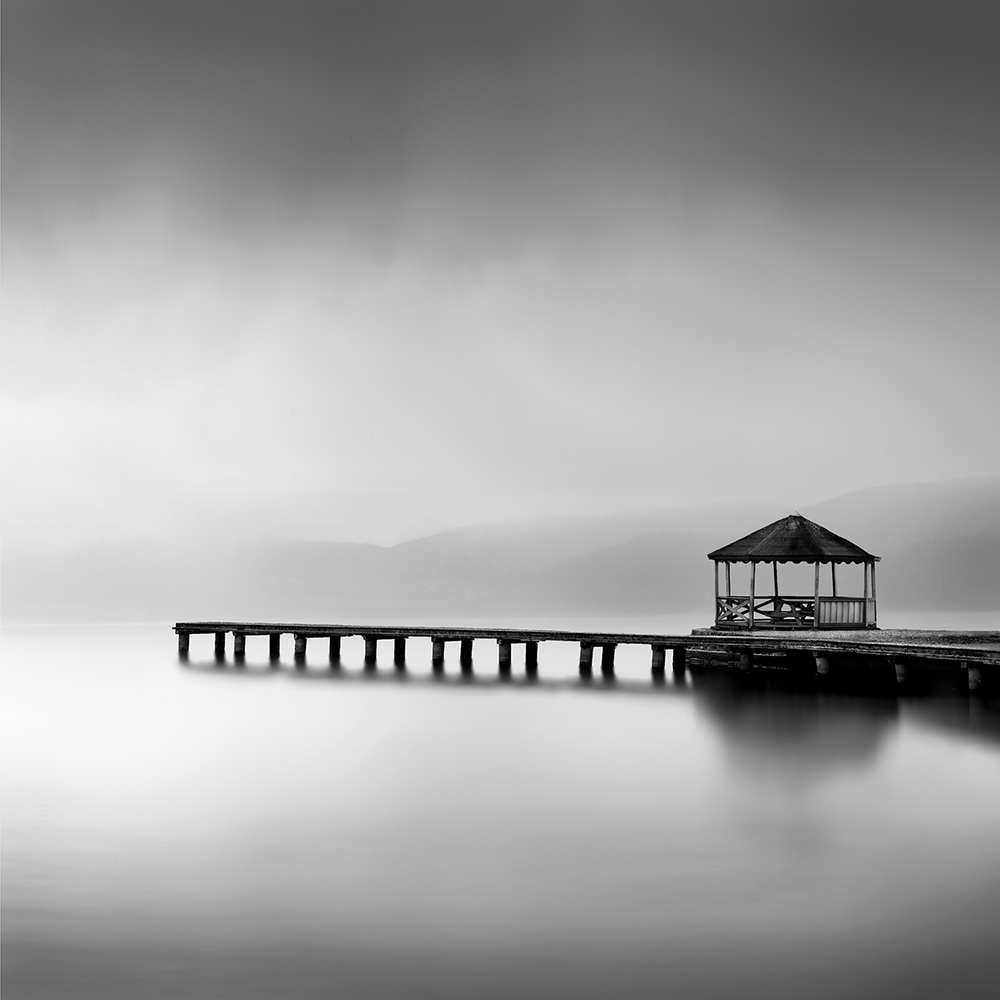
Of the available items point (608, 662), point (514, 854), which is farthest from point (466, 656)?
point (514, 854)

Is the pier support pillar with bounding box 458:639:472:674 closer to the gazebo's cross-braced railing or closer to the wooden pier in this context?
the wooden pier

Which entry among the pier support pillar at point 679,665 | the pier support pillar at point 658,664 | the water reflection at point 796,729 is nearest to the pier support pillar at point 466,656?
the pier support pillar at point 658,664

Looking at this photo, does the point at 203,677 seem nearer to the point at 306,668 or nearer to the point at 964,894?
the point at 306,668

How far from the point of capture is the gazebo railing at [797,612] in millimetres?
31844

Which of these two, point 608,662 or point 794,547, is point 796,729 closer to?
point 794,547

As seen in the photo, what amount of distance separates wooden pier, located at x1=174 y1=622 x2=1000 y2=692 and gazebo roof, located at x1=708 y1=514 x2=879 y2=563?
182cm

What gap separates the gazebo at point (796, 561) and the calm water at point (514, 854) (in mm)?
4222

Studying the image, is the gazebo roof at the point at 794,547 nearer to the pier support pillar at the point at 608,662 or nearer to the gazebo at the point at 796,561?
the gazebo at the point at 796,561

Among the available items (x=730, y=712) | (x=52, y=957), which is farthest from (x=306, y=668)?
(x=52, y=957)

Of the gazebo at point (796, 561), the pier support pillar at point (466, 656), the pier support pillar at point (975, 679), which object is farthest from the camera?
the pier support pillar at point (466, 656)

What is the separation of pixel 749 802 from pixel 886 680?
15.7 metres

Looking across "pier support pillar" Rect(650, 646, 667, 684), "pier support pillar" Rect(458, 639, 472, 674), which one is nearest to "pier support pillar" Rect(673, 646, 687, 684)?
"pier support pillar" Rect(650, 646, 667, 684)

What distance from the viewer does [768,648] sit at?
2966cm

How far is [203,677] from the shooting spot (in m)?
40.8
